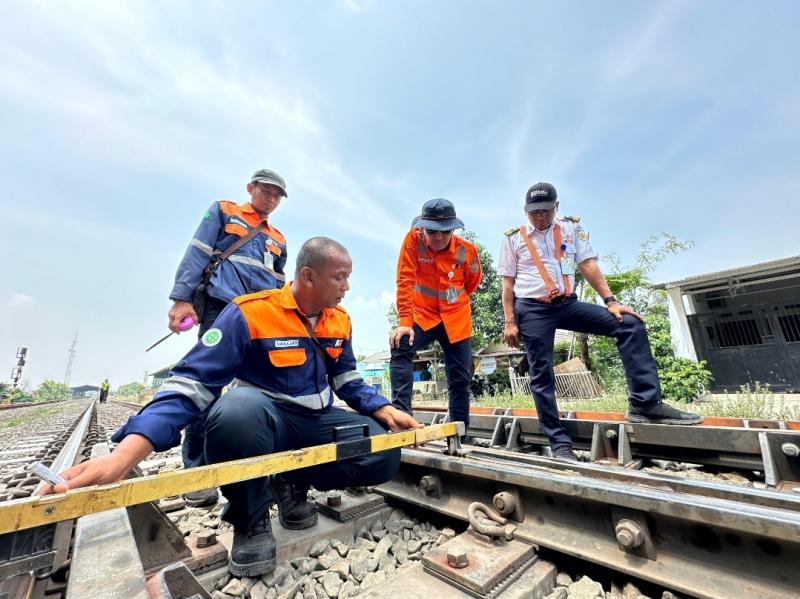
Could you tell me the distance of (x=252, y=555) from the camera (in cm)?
146

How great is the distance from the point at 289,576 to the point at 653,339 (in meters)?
12.4

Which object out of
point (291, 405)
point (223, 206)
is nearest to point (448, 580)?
point (291, 405)

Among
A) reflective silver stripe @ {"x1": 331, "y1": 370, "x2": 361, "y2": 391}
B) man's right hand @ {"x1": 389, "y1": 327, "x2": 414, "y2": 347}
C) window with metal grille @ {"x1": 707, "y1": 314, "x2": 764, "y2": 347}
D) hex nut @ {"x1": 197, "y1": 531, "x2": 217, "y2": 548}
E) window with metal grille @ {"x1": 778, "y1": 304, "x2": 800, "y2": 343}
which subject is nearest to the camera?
hex nut @ {"x1": 197, "y1": 531, "x2": 217, "y2": 548}

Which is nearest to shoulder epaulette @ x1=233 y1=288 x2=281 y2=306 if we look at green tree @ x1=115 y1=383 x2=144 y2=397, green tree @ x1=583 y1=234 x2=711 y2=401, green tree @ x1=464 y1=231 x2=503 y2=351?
green tree @ x1=583 y1=234 x2=711 y2=401

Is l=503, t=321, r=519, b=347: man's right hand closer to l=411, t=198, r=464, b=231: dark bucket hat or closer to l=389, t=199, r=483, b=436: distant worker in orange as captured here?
l=389, t=199, r=483, b=436: distant worker in orange

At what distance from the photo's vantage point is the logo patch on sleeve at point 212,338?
5.02ft

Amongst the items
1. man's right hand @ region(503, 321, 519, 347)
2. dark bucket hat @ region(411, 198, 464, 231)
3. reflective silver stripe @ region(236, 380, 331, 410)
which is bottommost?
reflective silver stripe @ region(236, 380, 331, 410)

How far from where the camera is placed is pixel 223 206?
2789mm

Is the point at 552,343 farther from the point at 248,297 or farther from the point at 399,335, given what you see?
the point at 248,297

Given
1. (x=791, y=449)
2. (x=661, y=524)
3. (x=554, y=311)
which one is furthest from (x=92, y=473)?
(x=791, y=449)

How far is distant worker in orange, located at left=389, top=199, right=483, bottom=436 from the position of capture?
3.01 metres

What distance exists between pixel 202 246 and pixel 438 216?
1751mm

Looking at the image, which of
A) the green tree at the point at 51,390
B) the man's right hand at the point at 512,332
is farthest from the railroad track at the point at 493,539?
the green tree at the point at 51,390

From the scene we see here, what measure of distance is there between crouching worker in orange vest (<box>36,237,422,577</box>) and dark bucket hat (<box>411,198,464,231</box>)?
1111mm
